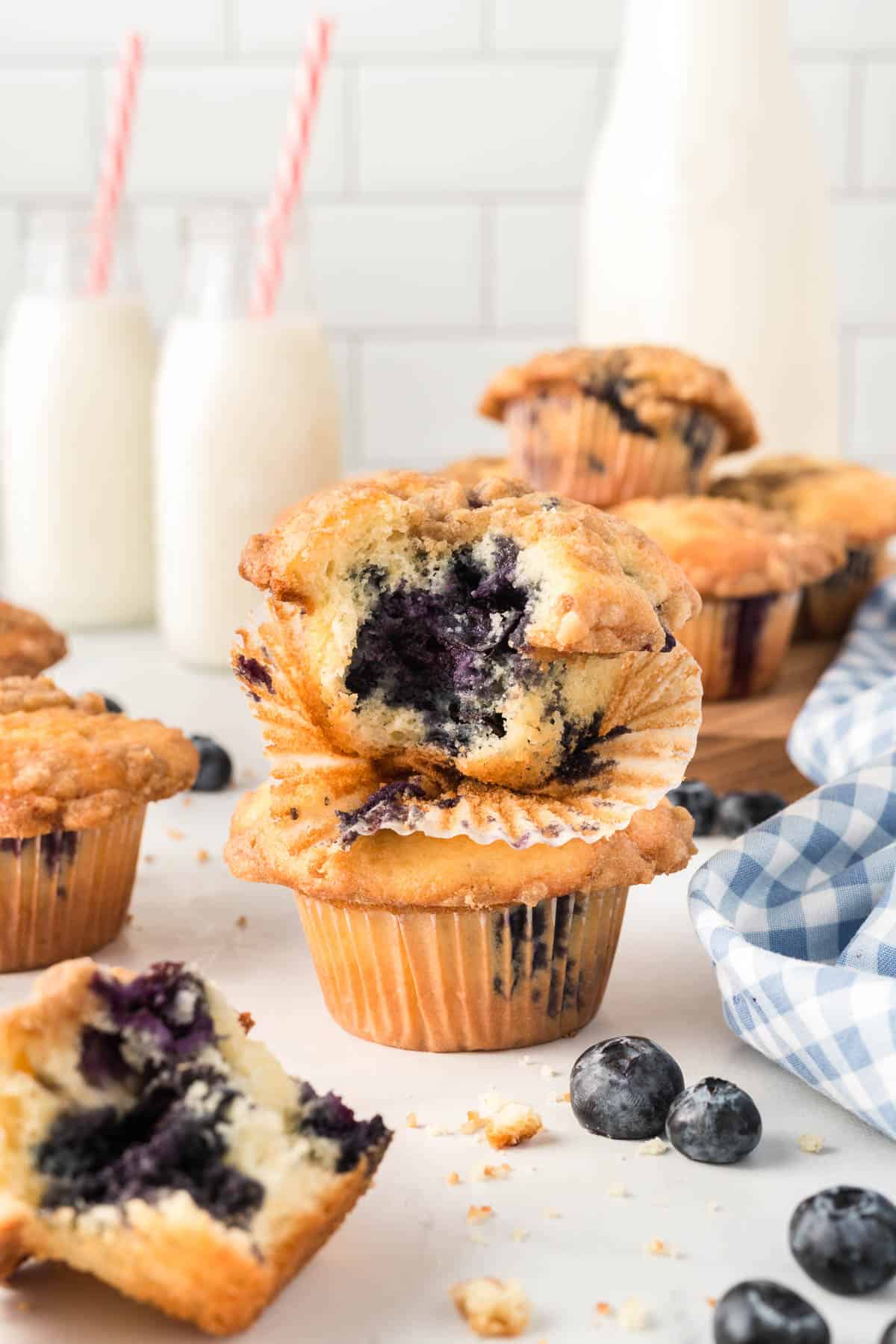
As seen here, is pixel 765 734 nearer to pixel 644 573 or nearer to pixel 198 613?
pixel 644 573

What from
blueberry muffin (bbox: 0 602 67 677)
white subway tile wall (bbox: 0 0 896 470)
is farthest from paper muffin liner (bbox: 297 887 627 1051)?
white subway tile wall (bbox: 0 0 896 470)

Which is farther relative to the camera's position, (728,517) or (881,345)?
(881,345)

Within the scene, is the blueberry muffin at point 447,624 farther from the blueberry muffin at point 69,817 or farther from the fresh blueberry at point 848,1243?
the fresh blueberry at point 848,1243

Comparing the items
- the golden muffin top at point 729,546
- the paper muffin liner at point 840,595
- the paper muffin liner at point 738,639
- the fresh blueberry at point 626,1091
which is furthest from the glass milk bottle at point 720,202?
the fresh blueberry at point 626,1091

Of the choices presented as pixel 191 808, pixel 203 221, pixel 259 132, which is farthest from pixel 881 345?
pixel 191 808

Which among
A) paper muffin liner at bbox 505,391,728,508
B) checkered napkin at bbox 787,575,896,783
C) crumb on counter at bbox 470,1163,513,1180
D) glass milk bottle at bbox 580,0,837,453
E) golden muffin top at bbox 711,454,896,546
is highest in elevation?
glass milk bottle at bbox 580,0,837,453

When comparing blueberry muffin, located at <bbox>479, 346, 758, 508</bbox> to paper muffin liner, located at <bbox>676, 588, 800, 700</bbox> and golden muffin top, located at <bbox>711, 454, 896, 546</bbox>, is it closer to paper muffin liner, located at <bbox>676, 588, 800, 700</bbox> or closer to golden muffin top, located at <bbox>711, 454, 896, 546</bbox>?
golden muffin top, located at <bbox>711, 454, 896, 546</bbox>

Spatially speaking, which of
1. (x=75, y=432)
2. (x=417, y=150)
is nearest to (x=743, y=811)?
(x=75, y=432)
